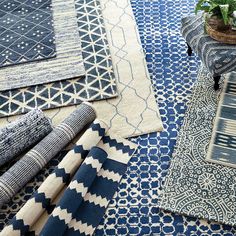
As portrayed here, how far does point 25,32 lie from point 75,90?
2.47 ft

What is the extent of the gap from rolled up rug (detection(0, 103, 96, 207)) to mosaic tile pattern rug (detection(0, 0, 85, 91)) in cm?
44

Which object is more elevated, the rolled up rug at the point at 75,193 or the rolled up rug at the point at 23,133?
the rolled up rug at the point at 23,133

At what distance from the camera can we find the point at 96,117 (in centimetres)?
251

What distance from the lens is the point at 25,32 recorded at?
124 inches

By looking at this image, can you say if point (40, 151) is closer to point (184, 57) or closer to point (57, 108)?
point (57, 108)

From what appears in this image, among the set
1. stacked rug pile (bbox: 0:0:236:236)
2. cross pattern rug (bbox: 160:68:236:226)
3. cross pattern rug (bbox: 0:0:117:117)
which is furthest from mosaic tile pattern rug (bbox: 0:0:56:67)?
cross pattern rug (bbox: 160:68:236:226)

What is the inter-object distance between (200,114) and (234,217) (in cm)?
70

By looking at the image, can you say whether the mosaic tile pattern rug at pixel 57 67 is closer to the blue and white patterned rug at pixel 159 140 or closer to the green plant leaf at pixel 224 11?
the blue and white patterned rug at pixel 159 140

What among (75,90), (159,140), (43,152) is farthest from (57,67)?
(159,140)

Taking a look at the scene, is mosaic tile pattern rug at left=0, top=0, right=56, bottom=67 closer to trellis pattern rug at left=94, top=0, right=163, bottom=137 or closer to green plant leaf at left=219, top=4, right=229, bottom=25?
trellis pattern rug at left=94, top=0, right=163, bottom=137

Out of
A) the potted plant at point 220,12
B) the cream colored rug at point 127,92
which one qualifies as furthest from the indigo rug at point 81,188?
the potted plant at point 220,12

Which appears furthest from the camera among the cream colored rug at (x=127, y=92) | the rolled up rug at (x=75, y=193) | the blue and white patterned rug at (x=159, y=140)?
the cream colored rug at (x=127, y=92)

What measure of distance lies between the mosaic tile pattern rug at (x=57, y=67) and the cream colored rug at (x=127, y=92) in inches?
10.2

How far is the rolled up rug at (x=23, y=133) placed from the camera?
2293mm
